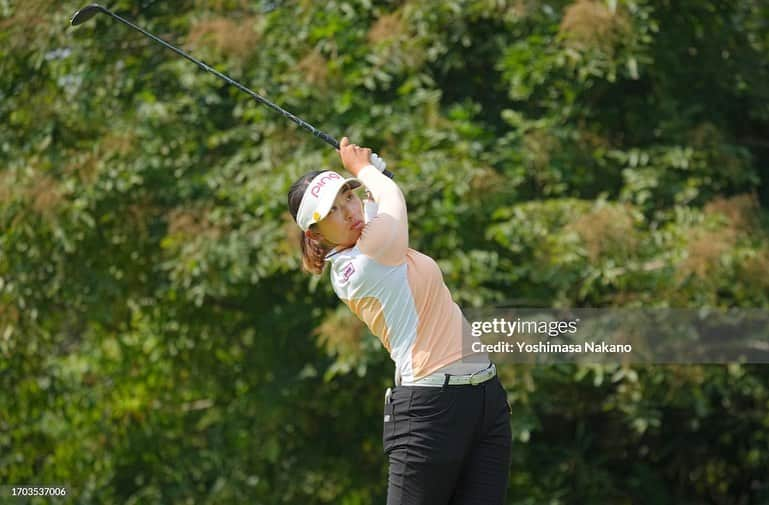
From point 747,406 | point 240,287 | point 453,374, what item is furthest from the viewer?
point 747,406

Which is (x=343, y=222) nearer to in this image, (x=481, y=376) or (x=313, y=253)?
(x=313, y=253)

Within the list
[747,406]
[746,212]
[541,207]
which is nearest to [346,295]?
[541,207]

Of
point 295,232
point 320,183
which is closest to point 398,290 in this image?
point 320,183

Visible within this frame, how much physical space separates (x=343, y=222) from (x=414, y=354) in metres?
0.36

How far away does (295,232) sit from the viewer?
5.82 m

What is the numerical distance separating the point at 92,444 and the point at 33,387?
0.49 meters

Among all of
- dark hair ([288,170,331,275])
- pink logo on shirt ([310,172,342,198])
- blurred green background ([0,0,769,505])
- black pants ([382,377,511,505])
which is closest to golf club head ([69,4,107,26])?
dark hair ([288,170,331,275])

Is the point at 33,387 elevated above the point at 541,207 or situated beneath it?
situated beneath

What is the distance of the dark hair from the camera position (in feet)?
9.56

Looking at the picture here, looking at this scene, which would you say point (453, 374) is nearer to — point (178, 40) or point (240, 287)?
point (240, 287)

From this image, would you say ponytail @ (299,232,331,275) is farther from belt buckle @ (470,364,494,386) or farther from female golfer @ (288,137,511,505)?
belt buckle @ (470,364,494,386)

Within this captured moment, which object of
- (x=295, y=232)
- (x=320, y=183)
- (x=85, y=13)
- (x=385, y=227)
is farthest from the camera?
(x=295, y=232)

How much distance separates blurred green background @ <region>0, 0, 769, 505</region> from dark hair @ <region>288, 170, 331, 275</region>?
9.05ft

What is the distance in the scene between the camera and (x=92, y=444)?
7055mm
